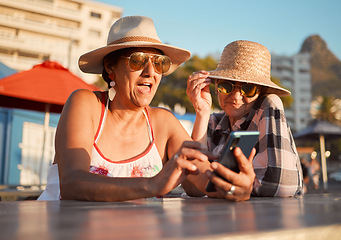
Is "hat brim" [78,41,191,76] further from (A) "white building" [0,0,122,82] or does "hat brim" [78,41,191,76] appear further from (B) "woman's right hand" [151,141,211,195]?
(A) "white building" [0,0,122,82]

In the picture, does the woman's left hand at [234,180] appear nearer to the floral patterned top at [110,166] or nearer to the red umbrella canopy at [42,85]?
the floral patterned top at [110,166]

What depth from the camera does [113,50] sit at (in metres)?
2.45

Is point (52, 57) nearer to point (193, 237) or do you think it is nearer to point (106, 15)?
point (106, 15)

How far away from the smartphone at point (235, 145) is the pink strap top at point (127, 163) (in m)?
0.95

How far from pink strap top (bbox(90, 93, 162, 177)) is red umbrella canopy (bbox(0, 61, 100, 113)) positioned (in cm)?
347

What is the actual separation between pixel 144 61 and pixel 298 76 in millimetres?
94645

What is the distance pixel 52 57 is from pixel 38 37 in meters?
4.01

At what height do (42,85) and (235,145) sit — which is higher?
(42,85)

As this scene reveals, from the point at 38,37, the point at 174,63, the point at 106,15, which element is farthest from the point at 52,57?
the point at 174,63

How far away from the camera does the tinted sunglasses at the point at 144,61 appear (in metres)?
2.38

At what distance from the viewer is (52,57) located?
149 ft

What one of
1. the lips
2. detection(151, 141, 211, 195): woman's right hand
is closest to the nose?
the lips

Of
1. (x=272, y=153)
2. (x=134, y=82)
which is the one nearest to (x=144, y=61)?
(x=134, y=82)

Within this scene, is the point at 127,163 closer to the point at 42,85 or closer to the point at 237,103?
the point at 237,103
